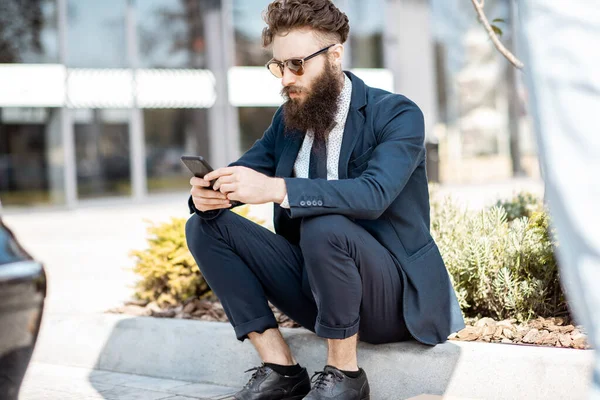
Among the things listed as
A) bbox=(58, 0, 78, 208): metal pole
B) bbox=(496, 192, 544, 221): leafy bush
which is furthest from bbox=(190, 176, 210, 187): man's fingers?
bbox=(58, 0, 78, 208): metal pole

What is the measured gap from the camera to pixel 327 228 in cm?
287

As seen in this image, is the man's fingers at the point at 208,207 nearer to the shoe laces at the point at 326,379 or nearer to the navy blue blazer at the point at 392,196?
the navy blue blazer at the point at 392,196

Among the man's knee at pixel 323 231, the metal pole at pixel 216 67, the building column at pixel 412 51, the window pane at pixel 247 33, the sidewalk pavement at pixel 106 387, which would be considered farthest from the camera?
the building column at pixel 412 51

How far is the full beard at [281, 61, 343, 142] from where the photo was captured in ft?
10.5

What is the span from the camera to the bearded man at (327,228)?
2.90 meters

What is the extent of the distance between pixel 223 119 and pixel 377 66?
3.29 metres

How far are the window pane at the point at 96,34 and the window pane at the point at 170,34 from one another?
13.2 inches

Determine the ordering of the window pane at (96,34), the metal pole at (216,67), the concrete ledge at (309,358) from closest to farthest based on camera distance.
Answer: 1. the concrete ledge at (309,358)
2. the window pane at (96,34)
3. the metal pole at (216,67)

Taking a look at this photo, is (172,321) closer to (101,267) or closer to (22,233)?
(101,267)

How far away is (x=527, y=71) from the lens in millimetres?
1684

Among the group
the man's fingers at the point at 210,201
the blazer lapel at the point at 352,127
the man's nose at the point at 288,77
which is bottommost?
the man's fingers at the point at 210,201

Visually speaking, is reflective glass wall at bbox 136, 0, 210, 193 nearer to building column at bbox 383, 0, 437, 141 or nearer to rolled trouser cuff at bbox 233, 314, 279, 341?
building column at bbox 383, 0, 437, 141

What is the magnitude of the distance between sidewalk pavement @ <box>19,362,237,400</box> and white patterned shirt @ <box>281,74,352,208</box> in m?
1.02

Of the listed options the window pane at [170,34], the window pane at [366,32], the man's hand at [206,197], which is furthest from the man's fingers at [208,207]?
the window pane at [366,32]
